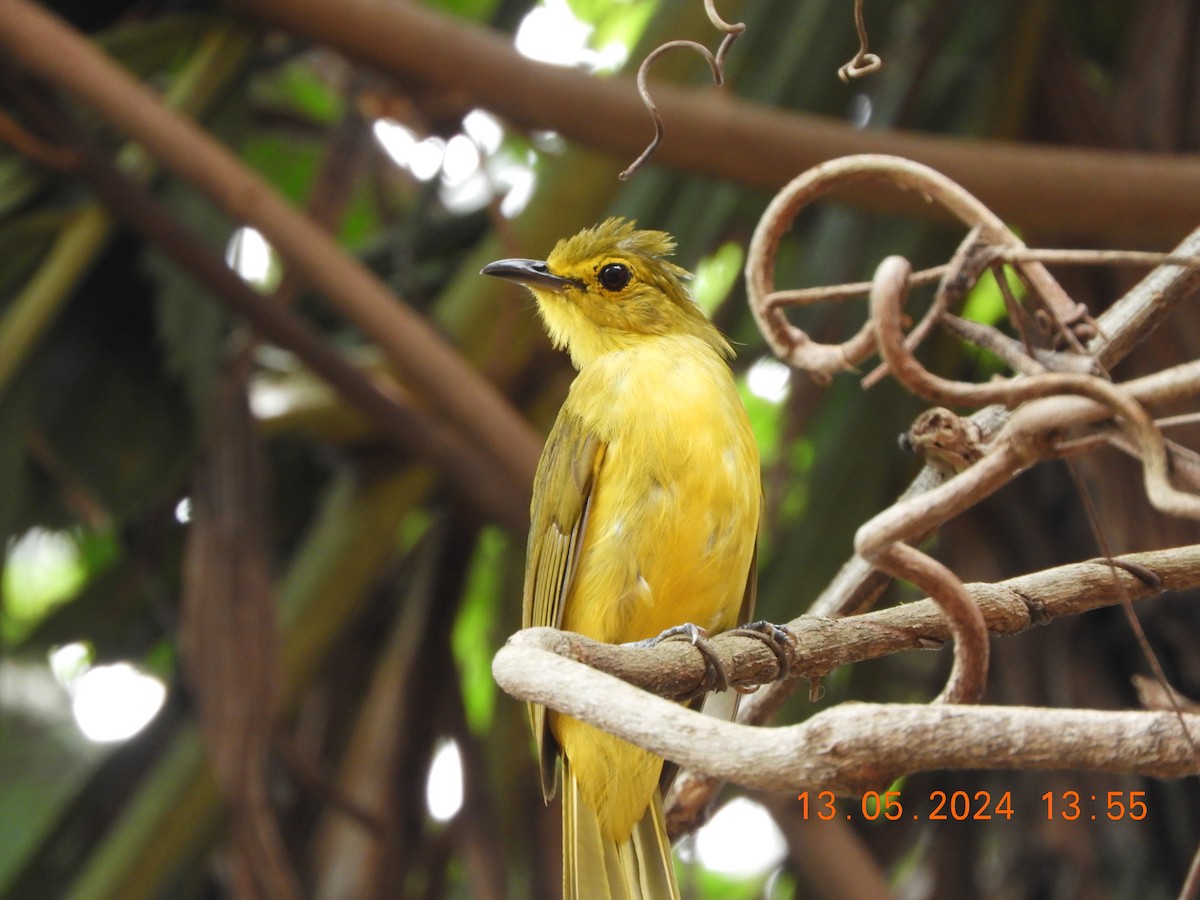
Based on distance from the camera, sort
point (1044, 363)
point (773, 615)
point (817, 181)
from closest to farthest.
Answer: point (1044, 363) < point (817, 181) < point (773, 615)

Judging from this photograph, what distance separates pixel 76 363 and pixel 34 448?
10.9 inches

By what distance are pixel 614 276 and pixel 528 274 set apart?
0.22 meters

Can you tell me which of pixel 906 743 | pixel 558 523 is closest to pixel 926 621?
pixel 906 743

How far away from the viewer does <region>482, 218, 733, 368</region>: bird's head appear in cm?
312

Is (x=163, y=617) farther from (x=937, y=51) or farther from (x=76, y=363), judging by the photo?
(x=937, y=51)

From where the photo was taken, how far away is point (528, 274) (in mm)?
3004

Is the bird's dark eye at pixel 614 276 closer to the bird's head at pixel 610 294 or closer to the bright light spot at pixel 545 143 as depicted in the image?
the bird's head at pixel 610 294

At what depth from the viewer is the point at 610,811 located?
2557mm

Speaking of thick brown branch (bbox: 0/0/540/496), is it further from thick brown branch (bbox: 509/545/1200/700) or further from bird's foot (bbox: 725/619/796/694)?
thick brown branch (bbox: 509/545/1200/700)

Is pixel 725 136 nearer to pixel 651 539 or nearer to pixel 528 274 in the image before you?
pixel 528 274

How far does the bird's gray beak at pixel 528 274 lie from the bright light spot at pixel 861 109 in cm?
138

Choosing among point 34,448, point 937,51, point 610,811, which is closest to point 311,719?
point 34,448
